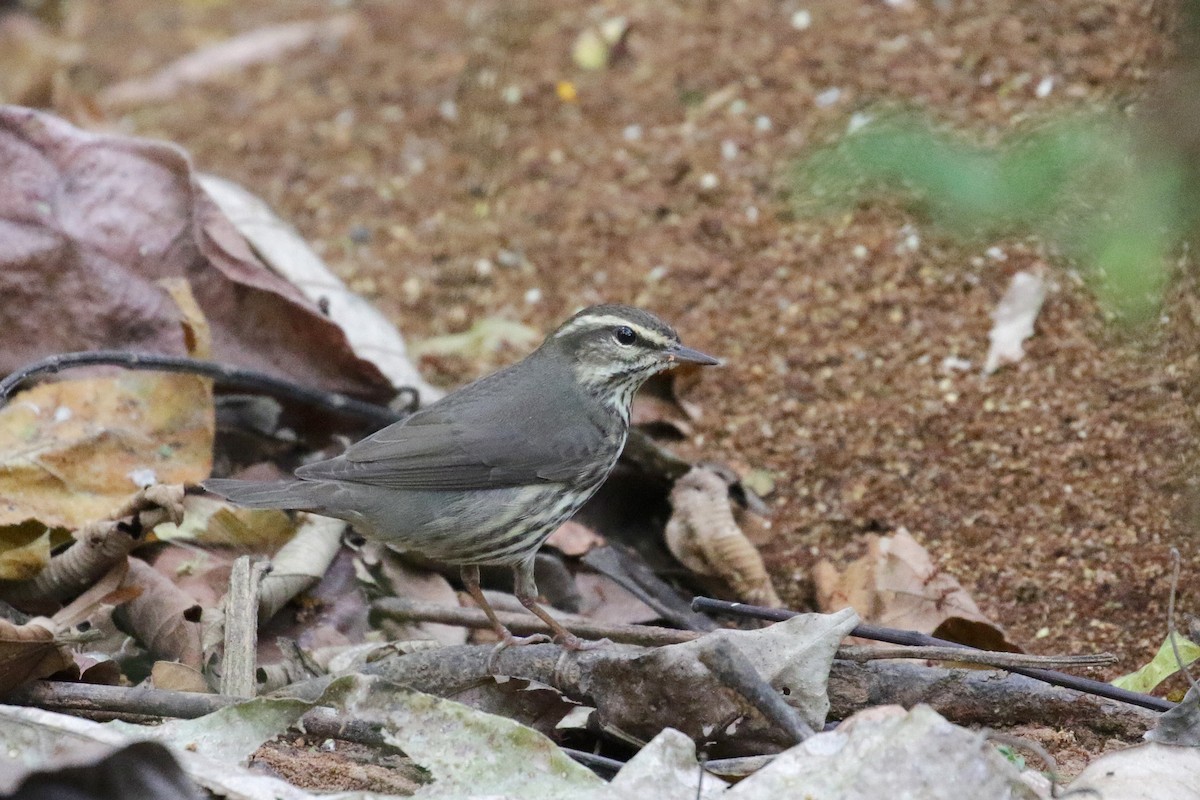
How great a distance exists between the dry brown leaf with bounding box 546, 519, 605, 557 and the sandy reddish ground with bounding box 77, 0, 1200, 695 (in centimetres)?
62

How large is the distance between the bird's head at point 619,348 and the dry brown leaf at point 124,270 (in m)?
0.89

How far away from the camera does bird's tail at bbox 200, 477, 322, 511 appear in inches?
184

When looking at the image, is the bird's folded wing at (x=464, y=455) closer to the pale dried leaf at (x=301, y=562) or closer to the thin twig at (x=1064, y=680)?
the pale dried leaf at (x=301, y=562)

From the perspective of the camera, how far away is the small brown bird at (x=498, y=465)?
15.9 ft

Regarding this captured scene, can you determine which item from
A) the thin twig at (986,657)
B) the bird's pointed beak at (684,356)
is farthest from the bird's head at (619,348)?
the thin twig at (986,657)

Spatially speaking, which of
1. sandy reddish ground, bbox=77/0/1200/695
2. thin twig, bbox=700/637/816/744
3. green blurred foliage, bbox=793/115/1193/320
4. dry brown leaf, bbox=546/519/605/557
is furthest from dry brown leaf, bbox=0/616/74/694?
green blurred foliage, bbox=793/115/1193/320

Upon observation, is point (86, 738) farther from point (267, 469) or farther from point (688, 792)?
point (267, 469)

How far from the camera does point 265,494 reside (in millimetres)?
4703

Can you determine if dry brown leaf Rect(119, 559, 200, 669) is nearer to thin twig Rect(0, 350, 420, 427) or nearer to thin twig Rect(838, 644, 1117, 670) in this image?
thin twig Rect(0, 350, 420, 427)

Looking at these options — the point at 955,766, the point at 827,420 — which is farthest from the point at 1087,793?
the point at 827,420

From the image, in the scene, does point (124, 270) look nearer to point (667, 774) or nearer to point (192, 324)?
point (192, 324)

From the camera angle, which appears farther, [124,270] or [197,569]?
[124,270]

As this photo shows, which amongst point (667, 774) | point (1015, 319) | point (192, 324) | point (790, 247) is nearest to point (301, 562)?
point (192, 324)

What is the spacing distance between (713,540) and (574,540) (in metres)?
0.57
